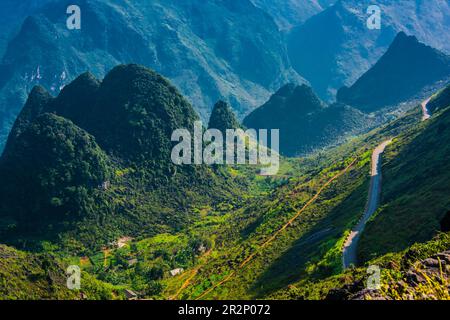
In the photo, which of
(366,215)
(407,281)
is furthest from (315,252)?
(407,281)

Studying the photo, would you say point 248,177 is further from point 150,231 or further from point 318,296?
point 318,296

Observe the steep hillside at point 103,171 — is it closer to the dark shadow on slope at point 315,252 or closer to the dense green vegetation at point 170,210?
the dense green vegetation at point 170,210

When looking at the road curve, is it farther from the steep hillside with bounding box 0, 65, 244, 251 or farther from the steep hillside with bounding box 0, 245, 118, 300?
the steep hillside with bounding box 0, 65, 244, 251

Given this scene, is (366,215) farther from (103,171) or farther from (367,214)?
(103,171)

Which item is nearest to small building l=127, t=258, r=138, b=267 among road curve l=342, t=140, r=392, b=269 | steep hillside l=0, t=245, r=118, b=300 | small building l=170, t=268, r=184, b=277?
small building l=170, t=268, r=184, b=277

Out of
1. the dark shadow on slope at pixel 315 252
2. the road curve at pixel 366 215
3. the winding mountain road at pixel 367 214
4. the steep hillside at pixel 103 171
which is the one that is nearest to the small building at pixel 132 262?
the steep hillside at pixel 103 171

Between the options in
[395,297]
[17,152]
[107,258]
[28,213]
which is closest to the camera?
[395,297]
